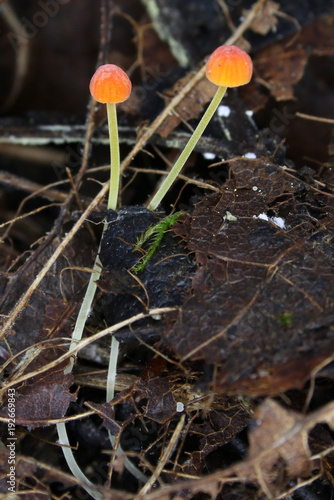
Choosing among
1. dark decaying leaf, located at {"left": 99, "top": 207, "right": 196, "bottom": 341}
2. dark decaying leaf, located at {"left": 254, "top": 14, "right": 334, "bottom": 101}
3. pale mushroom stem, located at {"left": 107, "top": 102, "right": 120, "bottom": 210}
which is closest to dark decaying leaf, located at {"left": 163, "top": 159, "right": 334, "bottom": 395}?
dark decaying leaf, located at {"left": 99, "top": 207, "right": 196, "bottom": 341}

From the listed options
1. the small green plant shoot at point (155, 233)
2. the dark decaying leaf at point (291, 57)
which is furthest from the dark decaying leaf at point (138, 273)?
the dark decaying leaf at point (291, 57)

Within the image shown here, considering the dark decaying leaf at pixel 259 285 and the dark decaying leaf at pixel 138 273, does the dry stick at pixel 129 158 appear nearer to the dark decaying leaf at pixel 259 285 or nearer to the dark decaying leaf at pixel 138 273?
the dark decaying leaf at pixel 138 273

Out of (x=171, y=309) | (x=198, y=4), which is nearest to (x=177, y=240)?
(x=171, y=309)

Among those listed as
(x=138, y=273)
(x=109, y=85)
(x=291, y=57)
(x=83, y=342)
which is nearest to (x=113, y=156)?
(x=109, y=85)

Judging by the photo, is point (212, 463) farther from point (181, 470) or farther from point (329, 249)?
point (329, 249)

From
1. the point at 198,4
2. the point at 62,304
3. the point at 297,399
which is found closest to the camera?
the point at 297,399

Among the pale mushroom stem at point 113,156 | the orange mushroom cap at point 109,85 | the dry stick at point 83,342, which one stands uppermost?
the orange mushroom cap at point 109,85
